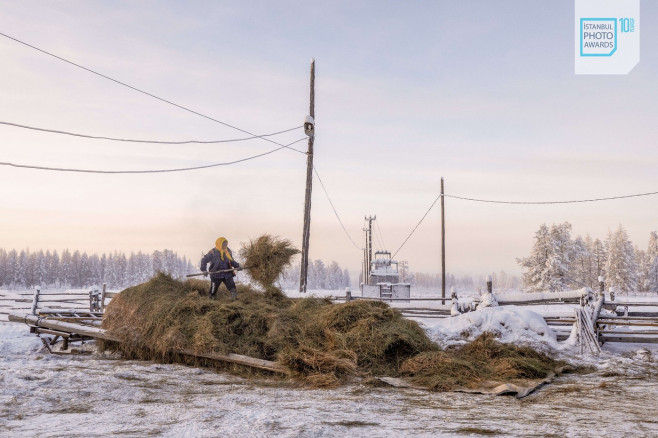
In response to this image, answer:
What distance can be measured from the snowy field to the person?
9.09 feet

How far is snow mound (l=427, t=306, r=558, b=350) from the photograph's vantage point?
9.97 m

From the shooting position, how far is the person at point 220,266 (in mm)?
11125

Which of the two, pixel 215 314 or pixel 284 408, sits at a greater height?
pixel 215 314

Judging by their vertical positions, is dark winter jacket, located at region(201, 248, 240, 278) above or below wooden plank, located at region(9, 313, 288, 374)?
above

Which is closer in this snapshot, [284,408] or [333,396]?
[284,408]

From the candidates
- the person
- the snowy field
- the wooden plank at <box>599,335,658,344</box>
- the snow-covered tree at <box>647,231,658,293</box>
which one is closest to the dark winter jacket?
the person

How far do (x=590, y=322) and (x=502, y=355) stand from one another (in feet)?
11.0

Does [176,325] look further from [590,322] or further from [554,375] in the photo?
[590,322]

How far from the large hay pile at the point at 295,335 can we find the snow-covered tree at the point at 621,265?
2570 inches

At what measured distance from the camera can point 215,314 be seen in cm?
895

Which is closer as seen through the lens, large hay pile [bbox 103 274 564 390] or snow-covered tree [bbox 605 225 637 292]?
large hay pile [bbox 103 274 564 390]

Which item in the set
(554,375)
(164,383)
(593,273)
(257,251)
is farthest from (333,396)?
(593,273)

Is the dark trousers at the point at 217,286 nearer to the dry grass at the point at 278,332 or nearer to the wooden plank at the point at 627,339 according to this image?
the dry grass at the point at 278,332

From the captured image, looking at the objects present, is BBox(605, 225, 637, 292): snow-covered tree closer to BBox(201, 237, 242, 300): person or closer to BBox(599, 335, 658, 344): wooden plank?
BBox(599, 335, 658, 344): wooden plank
